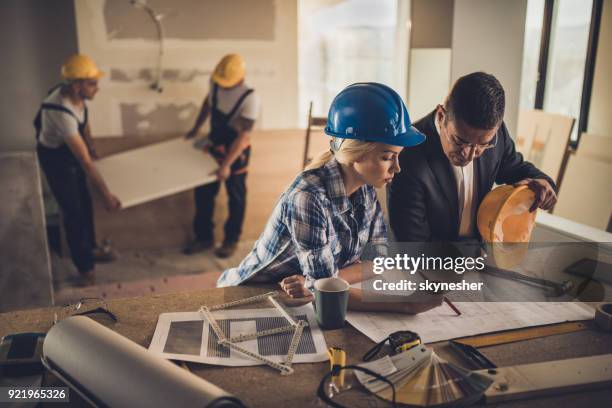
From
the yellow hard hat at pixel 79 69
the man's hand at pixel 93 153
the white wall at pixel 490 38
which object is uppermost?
the white wall at pixel 490 38

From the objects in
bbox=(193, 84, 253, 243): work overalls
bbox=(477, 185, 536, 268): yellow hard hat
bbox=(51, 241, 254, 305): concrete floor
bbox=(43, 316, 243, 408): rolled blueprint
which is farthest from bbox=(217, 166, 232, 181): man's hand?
bbox=(43, 316, 243, 408): rolled blueprint

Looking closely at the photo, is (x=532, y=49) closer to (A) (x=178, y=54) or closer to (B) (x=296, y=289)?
(A) (x=178, y=54)

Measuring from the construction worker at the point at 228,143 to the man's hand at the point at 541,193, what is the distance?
8.74ft

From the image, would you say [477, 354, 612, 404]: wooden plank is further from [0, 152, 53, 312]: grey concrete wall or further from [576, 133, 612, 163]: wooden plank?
[576, 133, 612, 163]: wooden plank

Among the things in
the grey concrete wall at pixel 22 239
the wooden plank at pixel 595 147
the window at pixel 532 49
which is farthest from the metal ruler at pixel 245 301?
the window at pixel 532 49

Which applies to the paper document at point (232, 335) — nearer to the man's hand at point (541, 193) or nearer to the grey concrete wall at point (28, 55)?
the man's hand at point (541, 193)

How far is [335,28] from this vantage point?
5031 mm

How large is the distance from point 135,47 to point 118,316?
133 inches

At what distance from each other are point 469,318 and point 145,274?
10.5 ft

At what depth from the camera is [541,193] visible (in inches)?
82.0

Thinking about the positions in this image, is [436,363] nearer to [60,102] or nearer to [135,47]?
[60,102]

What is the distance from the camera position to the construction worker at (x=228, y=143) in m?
4.33

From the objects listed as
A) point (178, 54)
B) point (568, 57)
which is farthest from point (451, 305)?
point (568, 57)

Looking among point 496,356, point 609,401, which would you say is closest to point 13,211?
point 496,356
